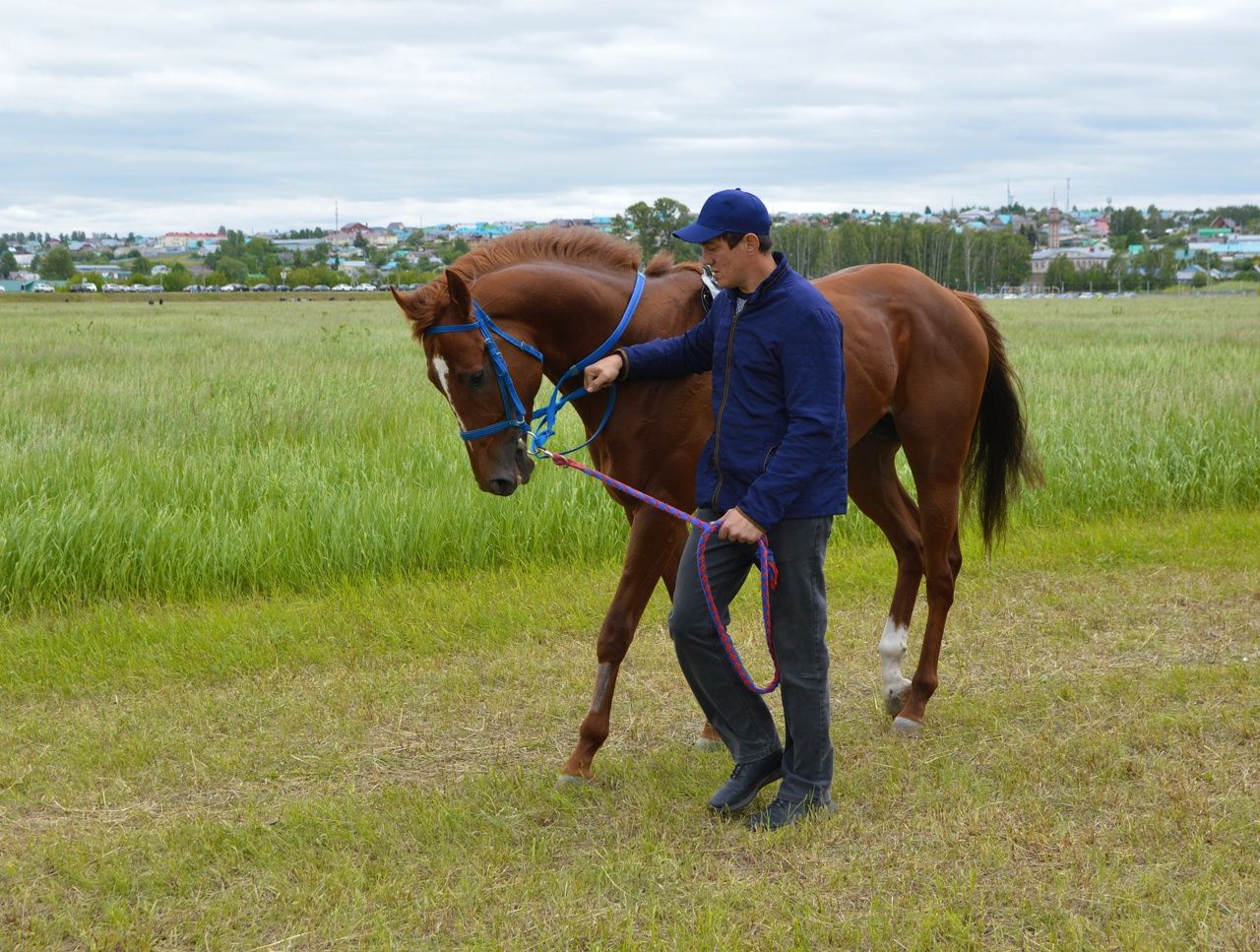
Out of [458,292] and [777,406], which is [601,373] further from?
[777,406]

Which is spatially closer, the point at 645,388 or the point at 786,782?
the point at 786,782

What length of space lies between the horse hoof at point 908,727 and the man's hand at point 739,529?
182cm

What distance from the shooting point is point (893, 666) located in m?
5.41

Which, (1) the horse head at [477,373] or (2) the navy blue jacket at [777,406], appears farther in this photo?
(1) the horse head at [477,373]

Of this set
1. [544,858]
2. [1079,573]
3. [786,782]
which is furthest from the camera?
[1079,573]

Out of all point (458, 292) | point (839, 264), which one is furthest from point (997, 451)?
point (839, 264)

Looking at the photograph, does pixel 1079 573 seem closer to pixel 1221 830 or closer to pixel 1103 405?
pixel 1221 830

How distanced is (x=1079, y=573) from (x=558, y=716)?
13.3 feet

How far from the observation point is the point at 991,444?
624 cm

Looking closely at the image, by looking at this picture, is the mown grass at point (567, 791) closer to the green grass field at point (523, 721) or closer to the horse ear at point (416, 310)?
the green grass field at point (523, 721)

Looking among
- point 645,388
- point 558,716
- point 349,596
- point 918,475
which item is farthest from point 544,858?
point 349,596

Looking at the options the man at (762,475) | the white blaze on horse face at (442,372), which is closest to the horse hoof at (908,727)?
the man at (762,475)

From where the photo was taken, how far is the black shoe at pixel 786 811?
12.9ft

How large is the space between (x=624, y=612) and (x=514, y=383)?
1005mm
